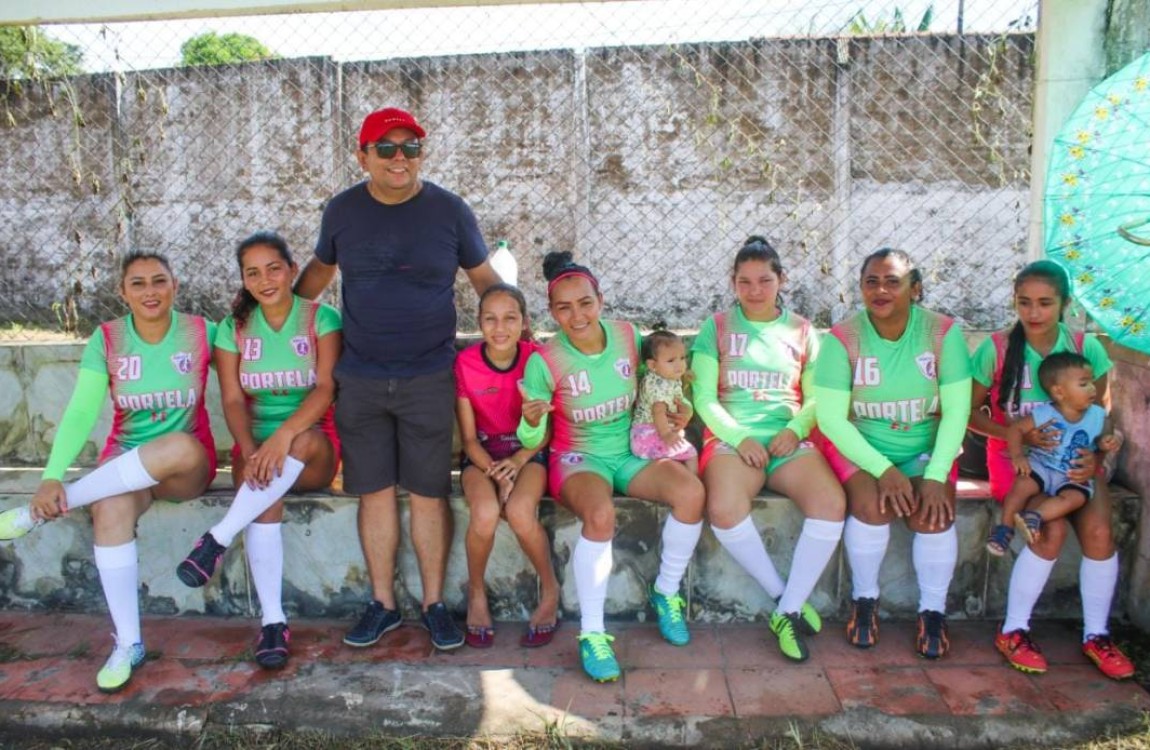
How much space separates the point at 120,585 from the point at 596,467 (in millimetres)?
1600

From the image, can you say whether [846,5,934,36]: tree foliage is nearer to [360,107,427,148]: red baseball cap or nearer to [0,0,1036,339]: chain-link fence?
[0,0,1036,339]: chain-link fence

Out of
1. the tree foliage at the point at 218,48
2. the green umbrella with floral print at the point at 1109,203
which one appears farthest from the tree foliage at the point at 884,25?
the tree foliage at the point at 218,48

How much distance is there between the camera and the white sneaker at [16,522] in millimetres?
2893

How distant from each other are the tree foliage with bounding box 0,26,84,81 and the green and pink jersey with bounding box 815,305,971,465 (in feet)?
27.4

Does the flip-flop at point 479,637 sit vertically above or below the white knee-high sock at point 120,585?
below

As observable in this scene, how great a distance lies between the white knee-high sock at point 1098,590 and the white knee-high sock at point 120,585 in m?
3.10

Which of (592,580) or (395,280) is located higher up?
(395,280)

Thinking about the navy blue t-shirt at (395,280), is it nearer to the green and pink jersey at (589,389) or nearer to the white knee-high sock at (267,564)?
the green and pink jersey at (589,389)

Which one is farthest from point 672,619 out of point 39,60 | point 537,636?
point 39,60

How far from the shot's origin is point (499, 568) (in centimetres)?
324

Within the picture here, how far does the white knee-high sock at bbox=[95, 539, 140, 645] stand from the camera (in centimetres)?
288

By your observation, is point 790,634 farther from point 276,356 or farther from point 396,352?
point 276,356

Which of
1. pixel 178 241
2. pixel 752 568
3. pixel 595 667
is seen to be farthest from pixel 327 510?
pixel 178 241

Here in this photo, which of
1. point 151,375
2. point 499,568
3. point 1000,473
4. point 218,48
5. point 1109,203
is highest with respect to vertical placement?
point 218,48
